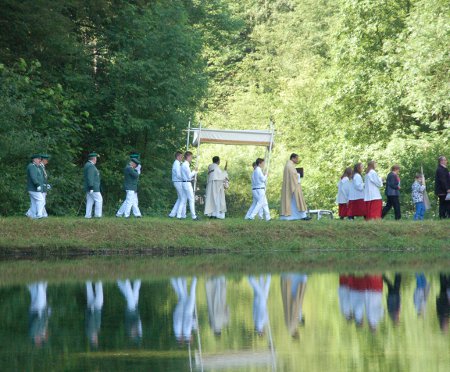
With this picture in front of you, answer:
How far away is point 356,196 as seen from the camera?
34844 mm

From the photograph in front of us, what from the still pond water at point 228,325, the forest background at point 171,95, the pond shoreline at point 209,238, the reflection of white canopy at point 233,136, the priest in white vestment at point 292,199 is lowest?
the still pond water at point 228,325

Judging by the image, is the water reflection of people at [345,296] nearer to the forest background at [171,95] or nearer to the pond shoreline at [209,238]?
the pond shoreline at [209,238]

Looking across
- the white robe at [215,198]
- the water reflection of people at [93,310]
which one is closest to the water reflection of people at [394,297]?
the water reflection of people at [93,310]

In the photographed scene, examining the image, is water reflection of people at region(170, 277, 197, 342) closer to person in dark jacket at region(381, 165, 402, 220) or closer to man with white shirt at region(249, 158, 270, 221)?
man with white shirt at region(249, 158, 270, 221)

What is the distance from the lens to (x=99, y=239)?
28125 millimetres

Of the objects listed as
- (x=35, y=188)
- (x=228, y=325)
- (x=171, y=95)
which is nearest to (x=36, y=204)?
(x=35, y=188)

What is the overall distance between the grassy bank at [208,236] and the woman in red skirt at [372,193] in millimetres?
2571

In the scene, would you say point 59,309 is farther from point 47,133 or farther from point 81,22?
point 81,22

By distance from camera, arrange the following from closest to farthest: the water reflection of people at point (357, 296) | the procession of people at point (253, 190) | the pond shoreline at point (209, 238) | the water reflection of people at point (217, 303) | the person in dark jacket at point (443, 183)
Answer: the water reflection of people at point (217, 303), the water reflection of people at point (357, 296), the pond shoreline at point (209, 238), the procession of people at point (253, 190), the person in dark jacket at point (443, 183)

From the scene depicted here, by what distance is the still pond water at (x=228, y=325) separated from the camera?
11.1 metres

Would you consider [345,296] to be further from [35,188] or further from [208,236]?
[35,188]

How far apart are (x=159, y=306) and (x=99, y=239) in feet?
40.7

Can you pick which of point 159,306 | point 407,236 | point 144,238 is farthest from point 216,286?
point 407,236

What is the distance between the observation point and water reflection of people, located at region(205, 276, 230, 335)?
553 inches
